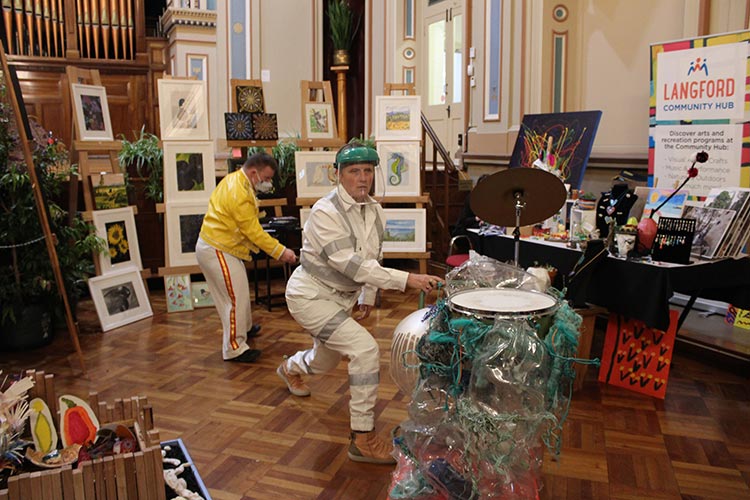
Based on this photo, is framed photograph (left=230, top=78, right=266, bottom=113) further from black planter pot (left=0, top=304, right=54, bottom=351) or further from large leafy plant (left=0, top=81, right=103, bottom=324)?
black planter pot (left=0, top=304, right=54, bottom=351)

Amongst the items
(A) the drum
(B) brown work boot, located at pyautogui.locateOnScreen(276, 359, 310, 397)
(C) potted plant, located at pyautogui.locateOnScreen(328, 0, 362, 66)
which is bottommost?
(B) brown work boot, located at pyautogui.locateOnScreen(276, 359, 310, 397)

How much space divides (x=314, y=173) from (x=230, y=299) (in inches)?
79.2

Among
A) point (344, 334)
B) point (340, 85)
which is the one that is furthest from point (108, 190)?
point (340, 85)

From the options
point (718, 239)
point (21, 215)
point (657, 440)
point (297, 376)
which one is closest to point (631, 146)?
point (718, 239)

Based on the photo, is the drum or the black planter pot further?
the black planter pot

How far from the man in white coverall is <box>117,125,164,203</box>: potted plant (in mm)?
3142

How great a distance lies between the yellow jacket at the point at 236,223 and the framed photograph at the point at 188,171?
134cm

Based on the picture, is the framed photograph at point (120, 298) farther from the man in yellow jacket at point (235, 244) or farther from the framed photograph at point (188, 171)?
the man in yellow jacket at point (235, 244)

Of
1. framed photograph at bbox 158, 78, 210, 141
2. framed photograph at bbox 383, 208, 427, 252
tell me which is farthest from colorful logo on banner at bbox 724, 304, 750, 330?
framed photograph at bbox 158, 78, 210, 141

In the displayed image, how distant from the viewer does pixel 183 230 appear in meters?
5.48

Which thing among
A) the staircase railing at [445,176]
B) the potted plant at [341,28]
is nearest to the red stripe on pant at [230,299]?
the staircase railing at [445,176]

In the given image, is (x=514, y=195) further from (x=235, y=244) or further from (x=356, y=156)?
(x=235, y=244)

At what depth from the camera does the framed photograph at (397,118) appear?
5.95m

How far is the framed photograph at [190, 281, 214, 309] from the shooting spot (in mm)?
5578
